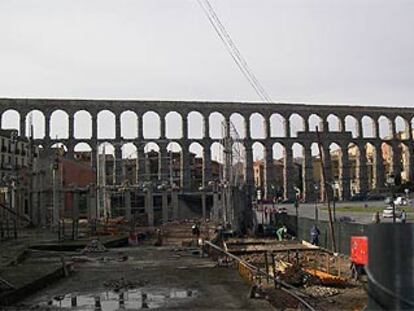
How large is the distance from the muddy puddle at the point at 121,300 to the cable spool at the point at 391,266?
34.6ft

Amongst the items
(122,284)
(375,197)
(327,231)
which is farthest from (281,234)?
(375,197)

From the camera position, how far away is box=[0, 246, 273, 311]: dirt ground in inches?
495

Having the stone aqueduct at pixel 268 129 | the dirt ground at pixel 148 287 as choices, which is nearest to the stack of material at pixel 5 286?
the dirt ground at pixel 148 287

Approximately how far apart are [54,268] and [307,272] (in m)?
7.56

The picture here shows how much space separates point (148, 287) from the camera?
15305 mm

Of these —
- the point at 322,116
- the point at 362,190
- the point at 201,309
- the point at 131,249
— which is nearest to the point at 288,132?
the point at 322,116

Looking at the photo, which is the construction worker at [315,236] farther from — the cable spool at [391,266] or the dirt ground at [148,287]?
the cable spool at [391,266]

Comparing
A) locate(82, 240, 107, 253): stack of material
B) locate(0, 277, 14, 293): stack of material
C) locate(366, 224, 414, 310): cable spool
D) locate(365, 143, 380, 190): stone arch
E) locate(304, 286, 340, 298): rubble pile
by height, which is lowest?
locate(304, 286, 340, 298): rubble pile

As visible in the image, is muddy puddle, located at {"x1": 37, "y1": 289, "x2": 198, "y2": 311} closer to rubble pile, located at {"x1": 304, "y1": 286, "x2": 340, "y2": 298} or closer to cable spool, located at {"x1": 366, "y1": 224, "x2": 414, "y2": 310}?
rubble pile, located at {"x1": 304, "y1": 286, "x2": 340, "y2": 298}

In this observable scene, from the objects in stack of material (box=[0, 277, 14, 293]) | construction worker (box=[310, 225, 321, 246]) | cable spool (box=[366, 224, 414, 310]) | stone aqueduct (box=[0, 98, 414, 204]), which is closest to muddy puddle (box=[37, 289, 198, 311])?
stack of material (box=[0, 277, 14, 293])

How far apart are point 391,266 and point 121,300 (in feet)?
38.7

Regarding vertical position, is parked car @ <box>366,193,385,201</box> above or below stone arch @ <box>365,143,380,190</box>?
below

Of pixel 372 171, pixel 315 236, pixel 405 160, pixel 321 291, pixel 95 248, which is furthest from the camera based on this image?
pixel 372 171

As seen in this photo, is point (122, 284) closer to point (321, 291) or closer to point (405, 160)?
point (321, 291)
